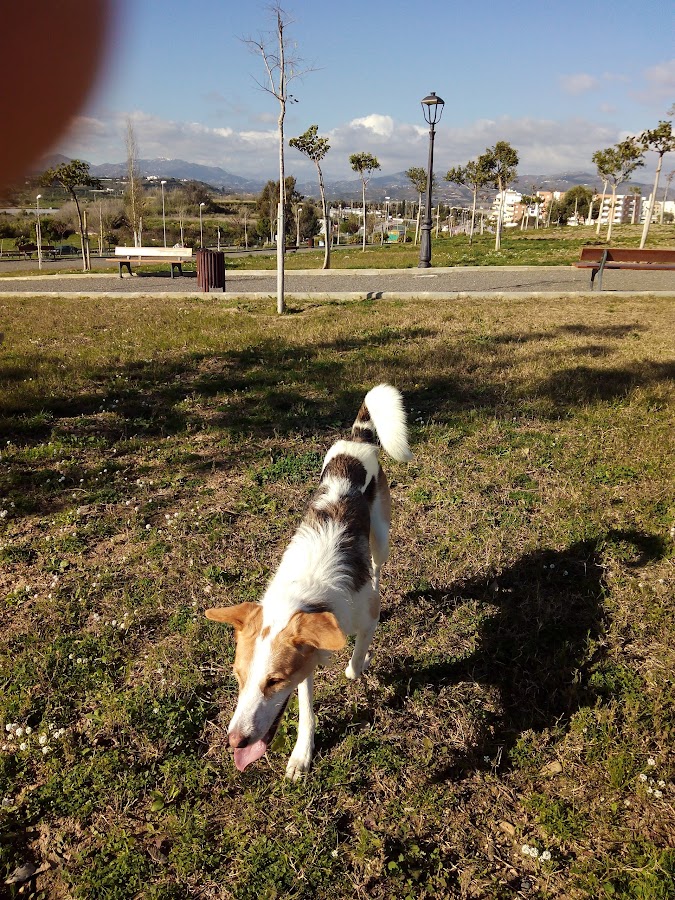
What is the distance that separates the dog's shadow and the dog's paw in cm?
25

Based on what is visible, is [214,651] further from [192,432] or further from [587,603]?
[192,432]

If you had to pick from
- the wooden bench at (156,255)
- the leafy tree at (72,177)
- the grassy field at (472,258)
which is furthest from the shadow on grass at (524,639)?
the grassy field at (472,258)

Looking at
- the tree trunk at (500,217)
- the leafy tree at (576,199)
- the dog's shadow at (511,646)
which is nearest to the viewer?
the dog's shadow at (511,646)

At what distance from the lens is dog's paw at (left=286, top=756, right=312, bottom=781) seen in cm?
309

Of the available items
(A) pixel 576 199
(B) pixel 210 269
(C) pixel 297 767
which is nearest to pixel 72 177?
(C) pixel 297 767

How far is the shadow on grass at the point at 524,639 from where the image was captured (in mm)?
3422

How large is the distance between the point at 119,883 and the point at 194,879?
31 centimetres

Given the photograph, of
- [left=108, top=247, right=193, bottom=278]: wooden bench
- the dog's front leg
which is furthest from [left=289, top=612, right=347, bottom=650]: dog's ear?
[left=108, top=247, right=193, bottom=278]: wooden bench

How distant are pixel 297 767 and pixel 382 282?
17739 millimetres

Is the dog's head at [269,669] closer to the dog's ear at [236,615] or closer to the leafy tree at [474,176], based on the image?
the dog's ear at [236,615]

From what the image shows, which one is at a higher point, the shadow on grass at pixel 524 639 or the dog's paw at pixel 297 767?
the shadow on grass at pixel 524 639

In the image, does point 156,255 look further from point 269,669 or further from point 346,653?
point 269,669

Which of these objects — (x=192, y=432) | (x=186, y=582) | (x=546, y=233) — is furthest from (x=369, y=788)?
(x=546, y=233)

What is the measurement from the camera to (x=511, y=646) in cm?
391
